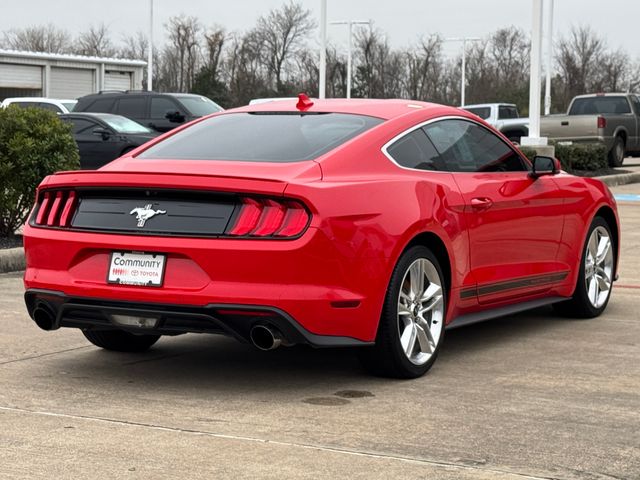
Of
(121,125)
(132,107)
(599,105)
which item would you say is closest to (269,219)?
(121,125)

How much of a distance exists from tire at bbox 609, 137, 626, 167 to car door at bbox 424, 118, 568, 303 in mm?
21546

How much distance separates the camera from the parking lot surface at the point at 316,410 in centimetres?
483

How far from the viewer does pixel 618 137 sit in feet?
95.8

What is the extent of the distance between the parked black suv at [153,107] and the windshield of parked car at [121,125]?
198 cm

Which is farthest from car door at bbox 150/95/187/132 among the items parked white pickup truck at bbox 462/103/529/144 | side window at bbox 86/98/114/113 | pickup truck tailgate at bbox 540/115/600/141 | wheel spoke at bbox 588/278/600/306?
wheel spoke at bbox 588/278/600/306

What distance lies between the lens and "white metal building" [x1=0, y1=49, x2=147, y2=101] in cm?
5788

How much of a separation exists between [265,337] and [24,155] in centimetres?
611

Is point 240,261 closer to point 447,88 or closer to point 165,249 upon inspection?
point 165,249

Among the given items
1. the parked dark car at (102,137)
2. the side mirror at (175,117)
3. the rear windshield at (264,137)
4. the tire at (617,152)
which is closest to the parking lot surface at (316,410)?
the rear windshield at (264,137)

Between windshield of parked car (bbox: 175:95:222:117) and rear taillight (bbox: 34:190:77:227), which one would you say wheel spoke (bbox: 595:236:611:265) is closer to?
rear taillight (bbox: 34:190:77:227)

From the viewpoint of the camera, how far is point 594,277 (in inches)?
343

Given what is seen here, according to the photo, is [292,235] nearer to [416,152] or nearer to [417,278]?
[417,278]

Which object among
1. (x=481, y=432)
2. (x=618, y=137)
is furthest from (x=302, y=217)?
(x=618, y=137)

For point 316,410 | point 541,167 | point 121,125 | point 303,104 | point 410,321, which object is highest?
point 303,104
